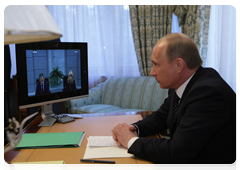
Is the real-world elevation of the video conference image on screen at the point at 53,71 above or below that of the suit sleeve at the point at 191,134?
above

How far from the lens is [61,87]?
6.40ft

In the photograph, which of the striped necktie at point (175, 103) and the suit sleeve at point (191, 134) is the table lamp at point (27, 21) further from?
the striped necktie at point (175, 103)

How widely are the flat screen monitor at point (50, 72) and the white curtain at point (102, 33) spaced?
7.17ft

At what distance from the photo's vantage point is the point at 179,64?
140 cm

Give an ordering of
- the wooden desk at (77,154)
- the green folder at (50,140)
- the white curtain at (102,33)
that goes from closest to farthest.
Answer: the wooden desk at (77,154) → the green folder at (50,140) → the white curtain at (102,33)

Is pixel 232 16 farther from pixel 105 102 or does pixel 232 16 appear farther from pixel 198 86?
pixel 198 86

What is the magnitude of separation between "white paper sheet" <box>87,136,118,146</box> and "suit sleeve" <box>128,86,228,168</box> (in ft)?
0.57

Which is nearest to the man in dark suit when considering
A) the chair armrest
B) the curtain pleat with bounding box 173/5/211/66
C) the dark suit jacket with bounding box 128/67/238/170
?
the dark suit jacket with bounding box 128/67/238/170

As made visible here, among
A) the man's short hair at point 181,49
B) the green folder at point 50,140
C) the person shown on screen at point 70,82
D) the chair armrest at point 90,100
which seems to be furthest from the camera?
the chair armrest at point 90,100

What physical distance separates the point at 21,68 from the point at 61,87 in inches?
15.8

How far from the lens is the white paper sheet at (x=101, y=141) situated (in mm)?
1267

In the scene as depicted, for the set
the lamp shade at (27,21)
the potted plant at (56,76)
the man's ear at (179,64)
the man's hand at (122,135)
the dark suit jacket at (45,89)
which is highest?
the lamp shade at (27,21)

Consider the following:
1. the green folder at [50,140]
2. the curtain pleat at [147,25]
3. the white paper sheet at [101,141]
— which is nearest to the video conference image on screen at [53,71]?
the green folder at [50,140]

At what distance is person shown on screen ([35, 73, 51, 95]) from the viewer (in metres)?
1.77
